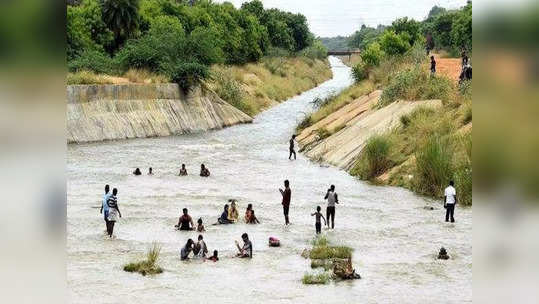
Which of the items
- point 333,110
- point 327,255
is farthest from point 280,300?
point 333,110

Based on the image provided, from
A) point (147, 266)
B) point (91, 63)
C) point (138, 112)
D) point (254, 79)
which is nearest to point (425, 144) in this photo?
point (147, 266)

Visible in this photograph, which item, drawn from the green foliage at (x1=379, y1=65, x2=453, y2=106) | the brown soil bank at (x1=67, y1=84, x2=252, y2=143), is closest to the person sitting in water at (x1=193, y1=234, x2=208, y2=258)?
the green foliage at (x1=379, y1=65, x2=453, y2=106)

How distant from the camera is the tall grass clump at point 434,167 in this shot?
A: 1161 inches

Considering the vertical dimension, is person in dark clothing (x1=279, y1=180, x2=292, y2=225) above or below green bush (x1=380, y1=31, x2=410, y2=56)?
below

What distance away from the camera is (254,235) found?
23484mm

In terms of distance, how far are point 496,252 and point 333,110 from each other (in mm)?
55141

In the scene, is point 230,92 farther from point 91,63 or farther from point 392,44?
Result: point 392,44

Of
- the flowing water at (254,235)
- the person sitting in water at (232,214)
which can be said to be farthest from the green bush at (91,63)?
the person sitting in water at (232,214)

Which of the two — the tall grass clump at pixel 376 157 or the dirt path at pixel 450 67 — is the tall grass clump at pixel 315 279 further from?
the dirt path at pixel 450 67

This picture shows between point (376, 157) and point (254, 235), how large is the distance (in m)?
13.3

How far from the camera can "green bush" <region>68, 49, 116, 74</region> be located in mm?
59406

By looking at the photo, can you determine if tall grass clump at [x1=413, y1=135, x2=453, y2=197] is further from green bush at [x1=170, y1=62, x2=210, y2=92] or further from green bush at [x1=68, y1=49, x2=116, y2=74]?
green bush at [x1=68, y1=49, x2=116, y2=74]

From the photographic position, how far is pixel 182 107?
6062 centimetres

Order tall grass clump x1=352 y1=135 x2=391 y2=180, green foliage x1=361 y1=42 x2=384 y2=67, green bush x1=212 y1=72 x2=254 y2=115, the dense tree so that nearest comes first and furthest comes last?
tall grass clump x1=352 y1=135 x2=391 y2=180 → green bush x1=212 y1=72 x2=254 y2=115 → green foliage x1=361 y1=42 x2=384 y2=67 → the dense tree
